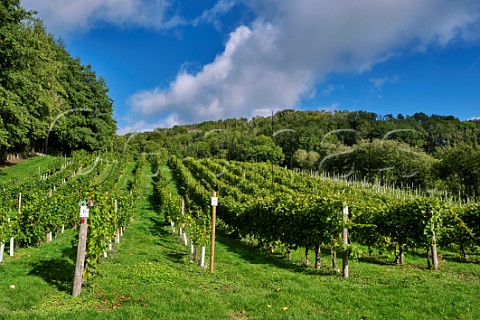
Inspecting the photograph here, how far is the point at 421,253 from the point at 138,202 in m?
21.7

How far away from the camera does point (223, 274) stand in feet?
32.4

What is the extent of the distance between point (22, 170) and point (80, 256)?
32935 millimetres

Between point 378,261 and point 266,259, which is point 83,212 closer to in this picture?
point 266,259

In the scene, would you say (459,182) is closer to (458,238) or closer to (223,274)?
(458,238)

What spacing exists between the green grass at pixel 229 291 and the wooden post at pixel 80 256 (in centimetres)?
22

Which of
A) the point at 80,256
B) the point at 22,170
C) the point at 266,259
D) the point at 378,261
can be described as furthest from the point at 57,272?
the point at 22,170

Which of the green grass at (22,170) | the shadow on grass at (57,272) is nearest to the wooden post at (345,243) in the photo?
the shadow on grass at (57,272)

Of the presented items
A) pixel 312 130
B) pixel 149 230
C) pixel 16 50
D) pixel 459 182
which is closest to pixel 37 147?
pixel 16 50

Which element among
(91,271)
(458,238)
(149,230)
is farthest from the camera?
(149,230)

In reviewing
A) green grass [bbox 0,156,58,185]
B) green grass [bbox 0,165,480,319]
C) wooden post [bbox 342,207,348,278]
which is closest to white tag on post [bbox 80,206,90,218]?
green grass [bbox 0,165,480,319]

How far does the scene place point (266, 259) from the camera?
1304 centimetres

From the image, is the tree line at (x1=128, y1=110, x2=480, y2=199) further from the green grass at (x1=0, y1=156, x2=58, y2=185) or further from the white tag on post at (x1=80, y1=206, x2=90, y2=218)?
the green grass at (x1=0, y1=156, x2=58, y2=185)

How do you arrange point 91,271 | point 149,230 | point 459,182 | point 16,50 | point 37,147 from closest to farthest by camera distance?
point 91,271, point 149,230, point 16,50, point 459,182, point 37,147

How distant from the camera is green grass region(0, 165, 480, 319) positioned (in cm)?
626
